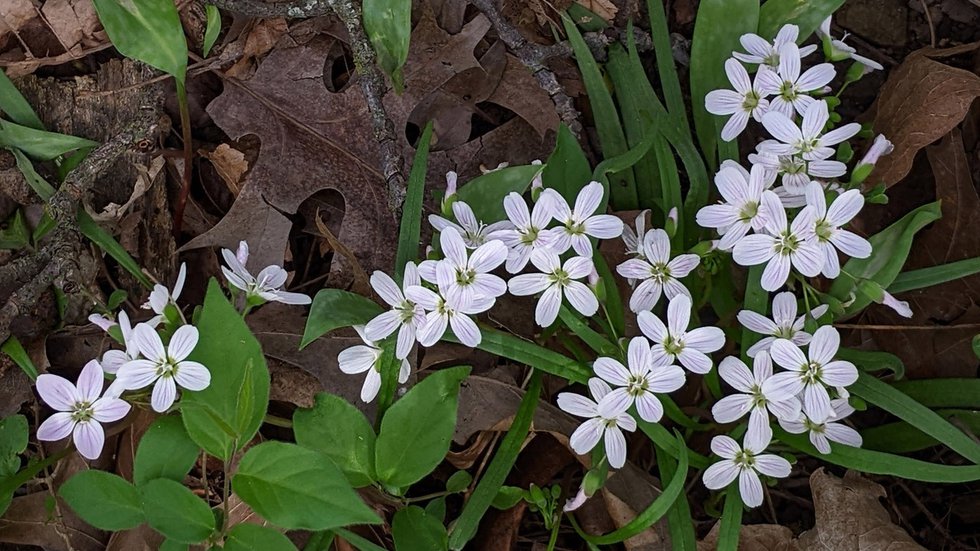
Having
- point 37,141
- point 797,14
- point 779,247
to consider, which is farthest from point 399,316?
point 797,14

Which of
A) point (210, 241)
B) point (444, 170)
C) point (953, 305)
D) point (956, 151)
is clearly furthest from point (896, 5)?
point (210, 241)

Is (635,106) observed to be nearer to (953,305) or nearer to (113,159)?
(953,305)

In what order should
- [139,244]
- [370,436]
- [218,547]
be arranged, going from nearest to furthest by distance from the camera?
1. [218,547]
2. [370,436]
3. [139,244]

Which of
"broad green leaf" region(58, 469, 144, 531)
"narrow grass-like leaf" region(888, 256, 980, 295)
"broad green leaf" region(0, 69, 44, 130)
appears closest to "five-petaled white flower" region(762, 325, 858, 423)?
"narrow grass-like leaf" region(888, 256, 980, 295)

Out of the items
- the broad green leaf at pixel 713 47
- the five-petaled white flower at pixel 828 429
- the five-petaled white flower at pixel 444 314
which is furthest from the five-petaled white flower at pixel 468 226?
the five-petaled white flower at pixel 828 429

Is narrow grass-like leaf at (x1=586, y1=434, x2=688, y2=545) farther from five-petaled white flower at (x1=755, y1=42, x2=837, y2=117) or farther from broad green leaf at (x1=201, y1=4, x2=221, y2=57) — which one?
broad green leaf at (x1=201, y1=4, x2=221, y2=57)

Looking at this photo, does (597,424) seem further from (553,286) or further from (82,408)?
(82,408)

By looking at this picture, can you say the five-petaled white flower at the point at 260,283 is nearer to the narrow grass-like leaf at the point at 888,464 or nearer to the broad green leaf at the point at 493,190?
the broad green leaf at the point at 493,190
